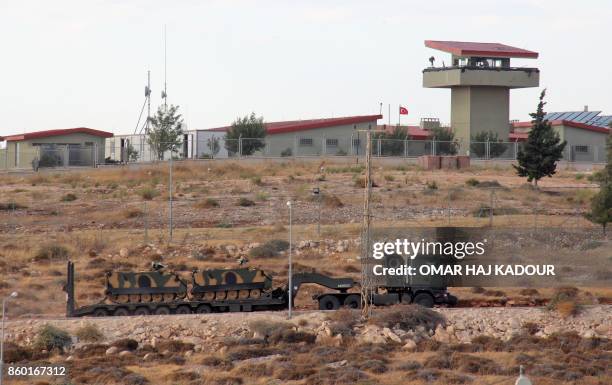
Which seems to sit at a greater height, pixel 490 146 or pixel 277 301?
pixel 490 146

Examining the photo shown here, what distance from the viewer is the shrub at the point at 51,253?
57.3 meters

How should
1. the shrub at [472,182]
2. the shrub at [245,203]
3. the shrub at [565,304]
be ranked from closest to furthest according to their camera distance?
the shrub at [565,304] → the shrub at [245,203] → the shrub at [472,182]

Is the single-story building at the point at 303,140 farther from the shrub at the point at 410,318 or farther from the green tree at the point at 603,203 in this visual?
the shrub at the point at 410,318

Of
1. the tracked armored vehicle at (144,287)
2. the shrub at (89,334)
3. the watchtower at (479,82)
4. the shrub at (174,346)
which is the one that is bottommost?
the shrub at (174,346)

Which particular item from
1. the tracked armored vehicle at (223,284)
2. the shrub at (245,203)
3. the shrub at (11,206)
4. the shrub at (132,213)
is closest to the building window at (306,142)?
the shrub at (245,203)

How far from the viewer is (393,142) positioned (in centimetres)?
9469

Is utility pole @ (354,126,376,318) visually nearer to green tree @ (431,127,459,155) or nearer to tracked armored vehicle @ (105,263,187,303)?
tracked armored vehicle @ (105,263,187,303)

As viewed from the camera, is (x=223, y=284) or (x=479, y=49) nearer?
(x=223, y=284)

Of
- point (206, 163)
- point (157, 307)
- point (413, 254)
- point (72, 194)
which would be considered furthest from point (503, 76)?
point (157, 307)

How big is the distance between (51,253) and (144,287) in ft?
44.3

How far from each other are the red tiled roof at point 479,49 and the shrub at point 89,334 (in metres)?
59.5

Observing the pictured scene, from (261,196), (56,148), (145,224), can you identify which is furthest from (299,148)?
(145,224)

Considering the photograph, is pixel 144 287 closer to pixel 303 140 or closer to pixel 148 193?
pixel 148 193

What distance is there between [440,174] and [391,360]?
43709 millimetres
